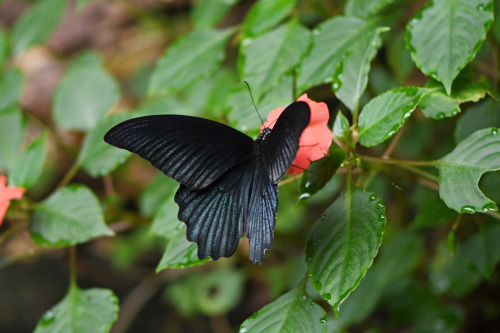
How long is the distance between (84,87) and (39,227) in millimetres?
595

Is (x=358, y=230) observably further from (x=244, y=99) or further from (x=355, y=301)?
(x=355, y=301)

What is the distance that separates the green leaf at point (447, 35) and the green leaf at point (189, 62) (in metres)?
0.53

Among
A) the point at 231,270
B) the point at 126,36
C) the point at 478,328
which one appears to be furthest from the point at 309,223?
the point at 126,36

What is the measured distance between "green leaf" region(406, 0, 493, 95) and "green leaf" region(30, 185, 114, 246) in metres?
Answer: 0.74

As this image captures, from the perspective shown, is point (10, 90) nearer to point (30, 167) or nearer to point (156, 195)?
point (30, 167)

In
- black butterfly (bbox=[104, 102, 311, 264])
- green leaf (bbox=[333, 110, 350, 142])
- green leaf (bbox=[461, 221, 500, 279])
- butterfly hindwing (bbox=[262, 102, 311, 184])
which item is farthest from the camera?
green leaf (bbox=[461, 221, 500, 279])

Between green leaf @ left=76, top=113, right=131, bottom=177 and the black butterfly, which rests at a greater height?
the black butterfly

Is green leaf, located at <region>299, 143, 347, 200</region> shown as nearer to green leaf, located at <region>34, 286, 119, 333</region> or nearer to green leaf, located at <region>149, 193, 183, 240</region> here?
green leaf, located at <region>149, 193, 183, 240</region>

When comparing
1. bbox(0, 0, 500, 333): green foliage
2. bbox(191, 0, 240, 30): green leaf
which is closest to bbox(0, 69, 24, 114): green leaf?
bbox(0, 0, 500, 333): green foliage

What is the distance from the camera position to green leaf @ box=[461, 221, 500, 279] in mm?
1154

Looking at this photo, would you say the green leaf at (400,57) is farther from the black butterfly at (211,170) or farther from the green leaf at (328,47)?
the black butterfly at (211,170)

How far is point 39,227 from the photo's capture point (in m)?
1.01

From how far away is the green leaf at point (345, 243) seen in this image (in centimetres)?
67

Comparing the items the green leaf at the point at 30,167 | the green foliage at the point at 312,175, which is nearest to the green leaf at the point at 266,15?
the green foliage at the point at 312,175
